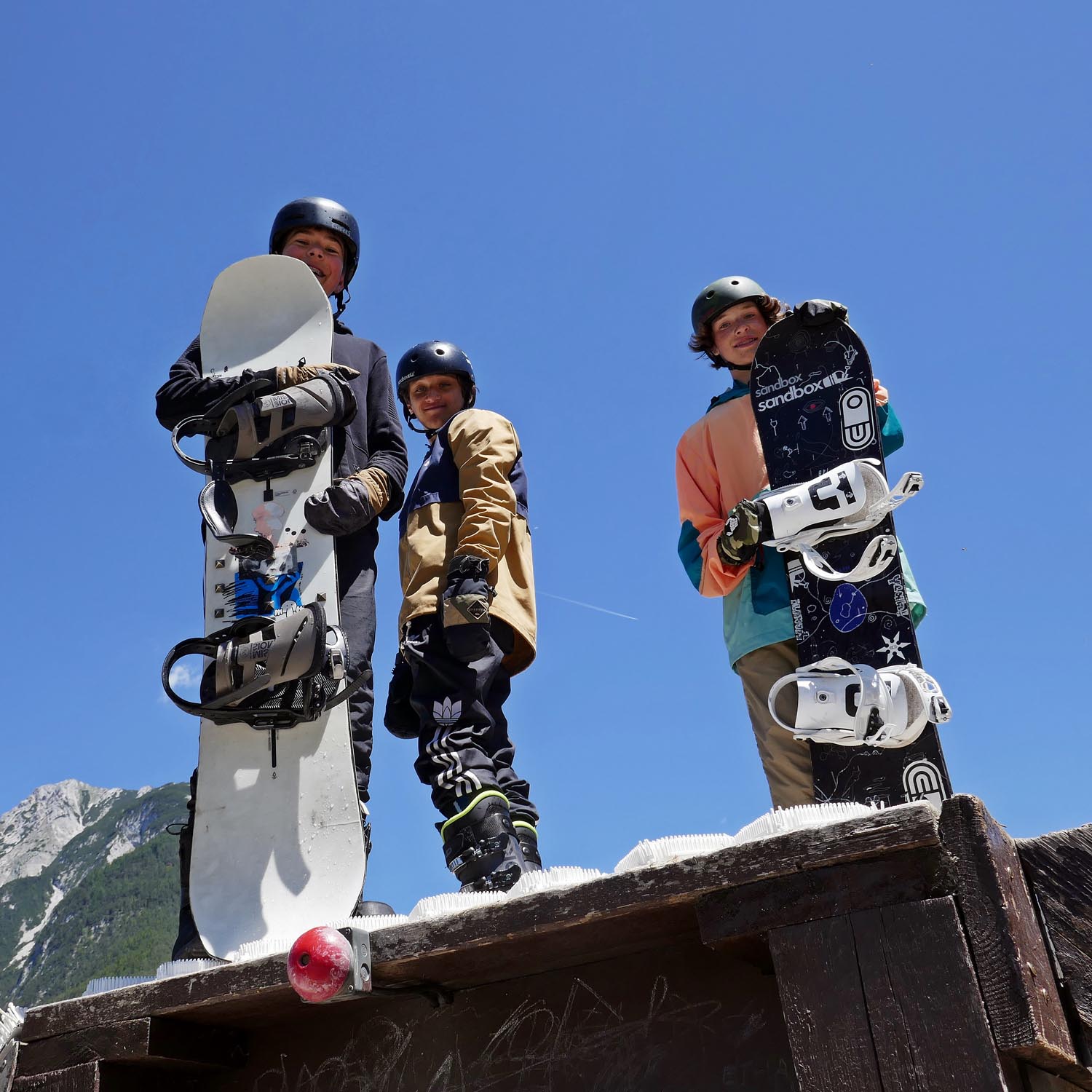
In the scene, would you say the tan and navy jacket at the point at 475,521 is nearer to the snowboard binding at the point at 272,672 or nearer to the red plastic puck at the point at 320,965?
the snowboard binding at the point at 272,672

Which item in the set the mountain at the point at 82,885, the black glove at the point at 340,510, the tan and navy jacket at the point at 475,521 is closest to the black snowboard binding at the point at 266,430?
the black glove at the point at 340,510

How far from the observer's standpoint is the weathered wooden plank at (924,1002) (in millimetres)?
1740

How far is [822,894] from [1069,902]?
0.40 m

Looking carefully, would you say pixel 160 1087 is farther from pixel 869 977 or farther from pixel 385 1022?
pixel 869 977

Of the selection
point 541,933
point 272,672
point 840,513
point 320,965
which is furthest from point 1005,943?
point 272,672

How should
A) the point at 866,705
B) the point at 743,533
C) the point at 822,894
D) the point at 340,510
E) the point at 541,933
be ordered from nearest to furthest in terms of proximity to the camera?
the point at 822,894, the point at 541,933, the point at 866,705, the point at 743,533, the point at 340,510

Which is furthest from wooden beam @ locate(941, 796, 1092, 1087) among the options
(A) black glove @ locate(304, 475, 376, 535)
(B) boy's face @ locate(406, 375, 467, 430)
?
(B) boy's face @ locate(406, 375, 467, 430)

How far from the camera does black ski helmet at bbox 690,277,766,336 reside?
16.3 feet

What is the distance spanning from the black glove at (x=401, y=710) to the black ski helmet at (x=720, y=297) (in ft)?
6.26

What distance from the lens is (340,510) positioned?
4223mm

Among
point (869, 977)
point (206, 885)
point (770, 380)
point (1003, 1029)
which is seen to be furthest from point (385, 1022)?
point (770, 380)

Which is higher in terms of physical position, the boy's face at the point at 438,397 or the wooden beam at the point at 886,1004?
the boy's face at the point at 438,397

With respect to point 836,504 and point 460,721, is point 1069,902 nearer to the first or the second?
point 836,504

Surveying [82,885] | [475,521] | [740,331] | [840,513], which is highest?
[82,885]
